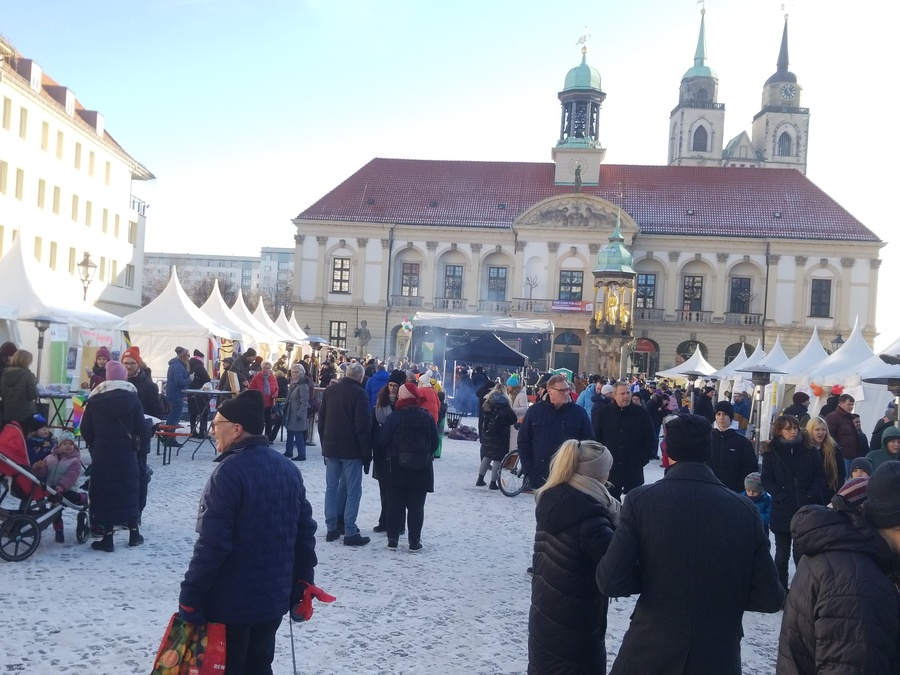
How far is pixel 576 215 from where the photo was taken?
52469 millimetres

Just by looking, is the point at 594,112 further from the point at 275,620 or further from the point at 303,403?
the point at 275,620

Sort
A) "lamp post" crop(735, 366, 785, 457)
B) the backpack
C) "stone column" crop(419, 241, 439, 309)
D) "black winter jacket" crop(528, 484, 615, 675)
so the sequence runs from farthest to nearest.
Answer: "stone column" crop(419, 241, 439, 309), "lamp post" crop(735, 366, 785, 457), the backpack, "black winter jacket" crop(528, 484, 615, 675)

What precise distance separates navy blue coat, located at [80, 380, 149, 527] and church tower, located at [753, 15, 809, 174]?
8680 cm

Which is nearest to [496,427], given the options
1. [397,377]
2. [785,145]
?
[397,377]

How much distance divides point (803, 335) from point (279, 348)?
116ft

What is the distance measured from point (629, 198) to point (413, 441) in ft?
161

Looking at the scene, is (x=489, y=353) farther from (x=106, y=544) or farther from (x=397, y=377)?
(x=106, y=544)

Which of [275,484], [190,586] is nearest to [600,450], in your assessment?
[275,484]

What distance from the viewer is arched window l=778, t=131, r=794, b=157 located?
8625 centimetres

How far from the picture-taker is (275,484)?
4.05 meters

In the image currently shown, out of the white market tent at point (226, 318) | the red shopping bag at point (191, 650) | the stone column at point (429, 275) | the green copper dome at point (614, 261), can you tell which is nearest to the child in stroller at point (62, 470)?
the red shopping bag at point (191, 650)

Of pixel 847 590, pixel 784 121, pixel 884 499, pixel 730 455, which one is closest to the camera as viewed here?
pixel 847 590

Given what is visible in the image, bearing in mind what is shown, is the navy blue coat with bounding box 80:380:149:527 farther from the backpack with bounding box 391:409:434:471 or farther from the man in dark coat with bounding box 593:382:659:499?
the man in dark coat with bounding box 593:382:659:499

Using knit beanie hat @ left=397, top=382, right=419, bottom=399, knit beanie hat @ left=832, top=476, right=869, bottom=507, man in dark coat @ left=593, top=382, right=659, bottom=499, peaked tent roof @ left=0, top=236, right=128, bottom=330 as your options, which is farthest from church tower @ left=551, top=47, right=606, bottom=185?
knit beanie hat @ left=832, top=476, right=869, bottom=507
